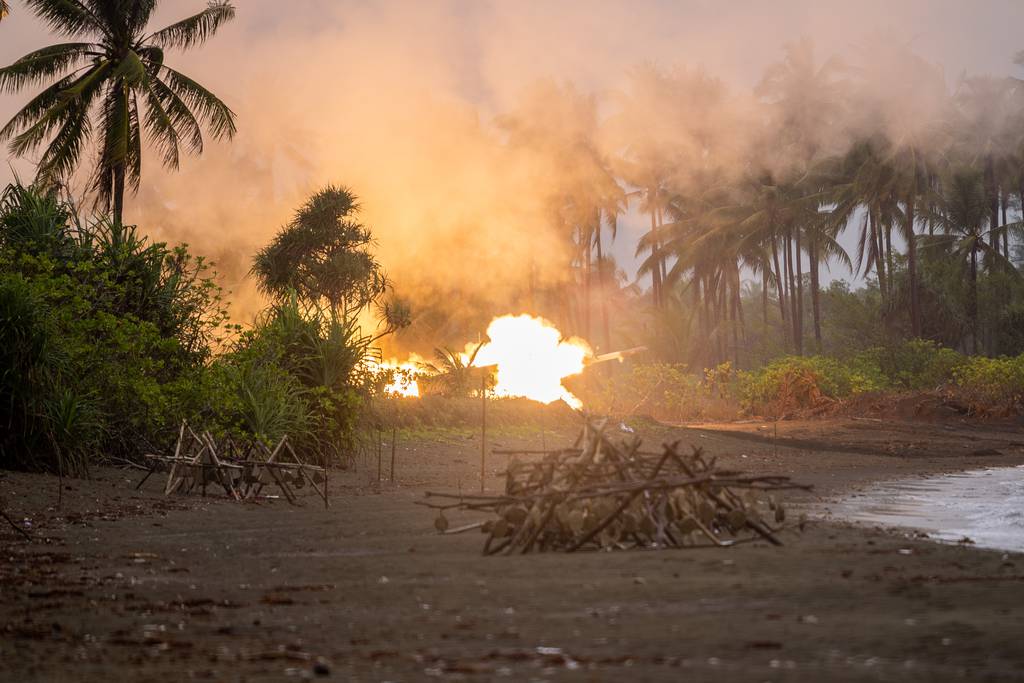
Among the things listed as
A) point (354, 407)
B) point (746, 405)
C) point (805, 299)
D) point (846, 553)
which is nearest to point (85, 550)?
point (846, 553)

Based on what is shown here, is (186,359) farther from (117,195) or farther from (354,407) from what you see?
(117,195)

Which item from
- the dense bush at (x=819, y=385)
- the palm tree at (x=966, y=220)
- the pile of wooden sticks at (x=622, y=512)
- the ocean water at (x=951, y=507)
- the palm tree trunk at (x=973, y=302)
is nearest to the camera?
the pile of wooden sticks at (x=622, y=512)

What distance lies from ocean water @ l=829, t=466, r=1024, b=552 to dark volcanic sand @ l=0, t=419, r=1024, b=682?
5.41 ft

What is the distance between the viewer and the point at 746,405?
36.7m

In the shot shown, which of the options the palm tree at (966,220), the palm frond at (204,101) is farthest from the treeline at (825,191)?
the palm frond at (204,101)

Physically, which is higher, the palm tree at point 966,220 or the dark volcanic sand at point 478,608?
the palm tree at point 966,220

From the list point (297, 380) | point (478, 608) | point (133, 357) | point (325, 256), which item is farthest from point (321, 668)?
point (325, 256)

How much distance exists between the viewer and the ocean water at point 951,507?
10664 mm

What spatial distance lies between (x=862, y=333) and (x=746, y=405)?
15891mm

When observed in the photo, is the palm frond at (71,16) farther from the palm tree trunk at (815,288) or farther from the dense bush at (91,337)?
the palm tree trunk at (815,288)

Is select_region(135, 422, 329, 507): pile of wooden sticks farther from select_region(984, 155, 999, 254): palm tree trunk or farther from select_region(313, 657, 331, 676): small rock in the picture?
select_region(984, 155, 999, 254): palm tree trunk

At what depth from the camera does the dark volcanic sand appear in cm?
443

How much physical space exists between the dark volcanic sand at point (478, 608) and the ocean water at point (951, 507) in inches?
64.9

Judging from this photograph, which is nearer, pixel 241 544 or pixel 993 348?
pixel 241 544
